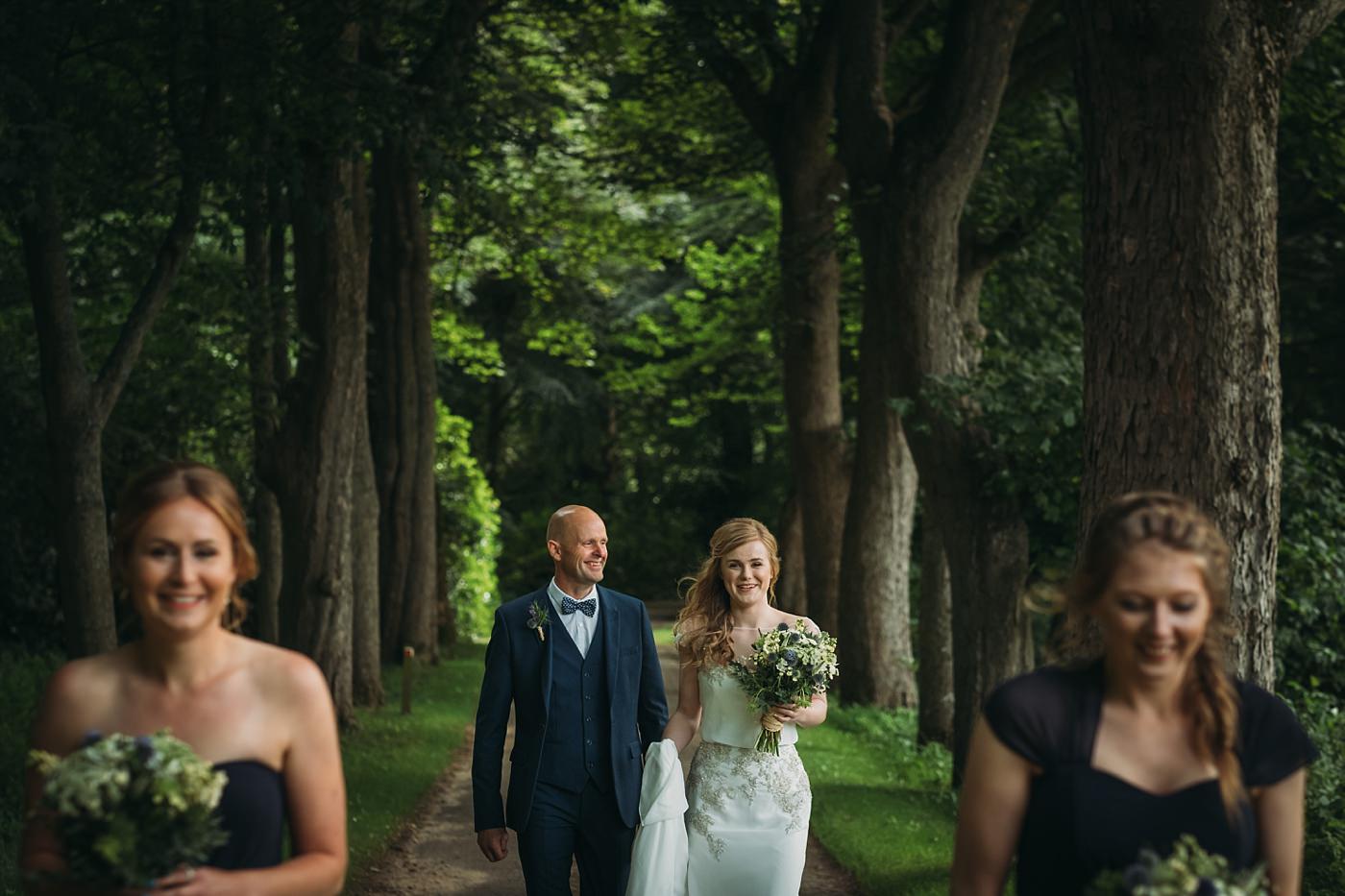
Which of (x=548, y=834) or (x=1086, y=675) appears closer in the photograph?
(x=1086, y=675)

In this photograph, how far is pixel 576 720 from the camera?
689 cm

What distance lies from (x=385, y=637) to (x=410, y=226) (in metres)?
6.06

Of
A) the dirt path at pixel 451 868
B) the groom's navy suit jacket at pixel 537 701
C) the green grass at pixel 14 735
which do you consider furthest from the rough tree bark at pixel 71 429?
the groom's navy suit jacket at pixel 537 701

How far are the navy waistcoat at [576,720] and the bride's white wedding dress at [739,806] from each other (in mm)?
638

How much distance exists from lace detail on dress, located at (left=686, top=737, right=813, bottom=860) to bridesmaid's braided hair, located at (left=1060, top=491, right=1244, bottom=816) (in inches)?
150

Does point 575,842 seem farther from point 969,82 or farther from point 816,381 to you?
point 816,381

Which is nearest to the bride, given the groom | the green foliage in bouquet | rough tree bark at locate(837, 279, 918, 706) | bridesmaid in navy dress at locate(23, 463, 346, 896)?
the groom

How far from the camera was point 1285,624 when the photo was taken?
13516mm

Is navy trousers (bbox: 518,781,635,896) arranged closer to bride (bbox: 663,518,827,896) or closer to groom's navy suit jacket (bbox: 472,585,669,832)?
groom's navy suit jacket (bbox: 472,585,669,832)

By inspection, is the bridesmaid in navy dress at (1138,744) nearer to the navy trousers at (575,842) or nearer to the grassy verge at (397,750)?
the navy trousers at (575,842)

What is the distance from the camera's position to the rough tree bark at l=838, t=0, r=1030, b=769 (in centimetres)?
1270

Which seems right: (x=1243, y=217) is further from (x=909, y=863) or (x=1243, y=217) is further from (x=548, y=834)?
(x=909, y=863)

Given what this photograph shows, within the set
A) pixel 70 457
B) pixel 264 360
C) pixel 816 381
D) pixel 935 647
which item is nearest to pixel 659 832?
pixel 70 457

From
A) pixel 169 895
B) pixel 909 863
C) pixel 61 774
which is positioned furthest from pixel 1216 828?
pixel 909 863
